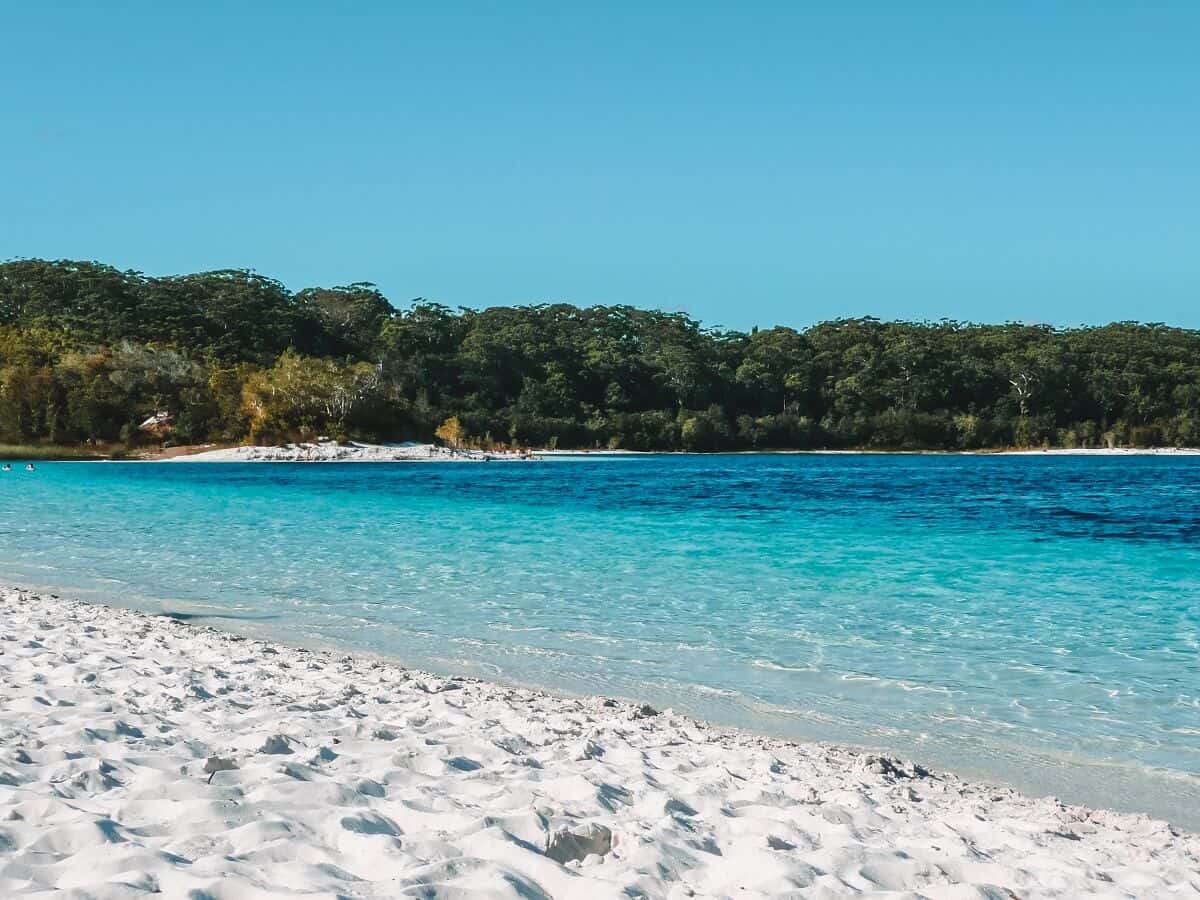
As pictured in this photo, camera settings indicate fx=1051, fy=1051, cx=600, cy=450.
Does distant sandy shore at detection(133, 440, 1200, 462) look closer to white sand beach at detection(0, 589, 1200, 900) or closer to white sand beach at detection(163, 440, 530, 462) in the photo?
white sand beach at detection(163, 440, 530, 462)

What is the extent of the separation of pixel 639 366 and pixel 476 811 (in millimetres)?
91692

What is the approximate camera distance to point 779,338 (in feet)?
338

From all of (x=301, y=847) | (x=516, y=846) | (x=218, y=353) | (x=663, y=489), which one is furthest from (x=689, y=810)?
(x=218, y=353)

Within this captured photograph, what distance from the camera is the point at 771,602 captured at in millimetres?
11422

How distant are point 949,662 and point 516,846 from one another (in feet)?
18.6

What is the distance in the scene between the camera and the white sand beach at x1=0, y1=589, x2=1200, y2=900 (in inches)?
132

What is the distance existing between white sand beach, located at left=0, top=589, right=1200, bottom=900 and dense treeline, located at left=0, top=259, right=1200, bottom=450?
217 feet

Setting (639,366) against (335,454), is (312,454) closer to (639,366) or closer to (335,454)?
(335,454)

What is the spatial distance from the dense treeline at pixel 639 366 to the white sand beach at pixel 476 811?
6626 cm

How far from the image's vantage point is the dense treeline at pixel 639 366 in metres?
82.1

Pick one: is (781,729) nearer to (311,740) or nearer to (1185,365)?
(311,740)

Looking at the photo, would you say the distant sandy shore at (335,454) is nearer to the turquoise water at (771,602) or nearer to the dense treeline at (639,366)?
the dense treeline at (639,366)

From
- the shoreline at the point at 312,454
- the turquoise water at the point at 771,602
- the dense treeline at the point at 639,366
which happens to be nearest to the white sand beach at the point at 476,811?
the turquoise water at the point at 771,602

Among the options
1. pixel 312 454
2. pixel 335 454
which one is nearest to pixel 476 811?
pixel 335 454
